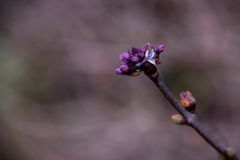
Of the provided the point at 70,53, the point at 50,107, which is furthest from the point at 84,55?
the point at 50,107

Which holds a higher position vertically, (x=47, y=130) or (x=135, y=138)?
(x=47, y=130)

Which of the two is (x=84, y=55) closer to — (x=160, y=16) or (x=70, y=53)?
(x=70, y=53)

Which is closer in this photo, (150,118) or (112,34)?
(150,118)

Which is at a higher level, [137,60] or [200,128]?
[137,60]

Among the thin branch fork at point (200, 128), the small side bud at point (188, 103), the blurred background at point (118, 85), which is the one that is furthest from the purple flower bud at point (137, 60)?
the blurred background at point (118, 85)

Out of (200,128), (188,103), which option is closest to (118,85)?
(188,103)

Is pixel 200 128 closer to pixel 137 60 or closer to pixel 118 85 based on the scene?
pixel 137 60

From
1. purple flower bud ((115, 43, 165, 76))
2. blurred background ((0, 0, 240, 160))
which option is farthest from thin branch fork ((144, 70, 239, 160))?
blurred background ((0, 0, 240, 160))

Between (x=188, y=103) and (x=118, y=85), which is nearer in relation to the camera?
(x=188, y=103)
